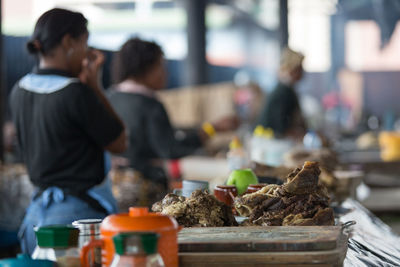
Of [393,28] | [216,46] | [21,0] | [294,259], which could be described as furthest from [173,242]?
[216,46]

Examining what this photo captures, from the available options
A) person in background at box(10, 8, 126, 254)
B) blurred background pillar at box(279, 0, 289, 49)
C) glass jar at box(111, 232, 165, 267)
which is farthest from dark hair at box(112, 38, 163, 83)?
blurred background pillar at box(279, 0, 289, 49)

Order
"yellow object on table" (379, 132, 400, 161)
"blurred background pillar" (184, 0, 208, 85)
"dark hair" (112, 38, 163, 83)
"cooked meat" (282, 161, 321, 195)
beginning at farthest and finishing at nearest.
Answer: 1. "blurred background pillar" (184, 0, 208, 85)
2. "yellow object on table" (379, 132, 400, 161)
3. "dark hair" (112, 38, 163, 83)
4. "cooked meat" (282, 161, 321, 195)

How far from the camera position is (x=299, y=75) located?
5805 millimetres

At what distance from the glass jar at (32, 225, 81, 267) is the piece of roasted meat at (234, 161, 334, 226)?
20.2 inches

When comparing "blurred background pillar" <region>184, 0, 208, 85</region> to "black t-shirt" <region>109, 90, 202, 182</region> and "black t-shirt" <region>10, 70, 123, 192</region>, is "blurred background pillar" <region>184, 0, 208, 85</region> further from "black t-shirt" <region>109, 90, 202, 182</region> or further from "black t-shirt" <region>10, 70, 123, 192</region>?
"black t-shirt" <region>10, 70, 123, 192</region>

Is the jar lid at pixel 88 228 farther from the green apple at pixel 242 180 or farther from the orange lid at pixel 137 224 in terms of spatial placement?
the green apple at pixel 242 180

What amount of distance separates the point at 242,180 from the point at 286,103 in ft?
12.7

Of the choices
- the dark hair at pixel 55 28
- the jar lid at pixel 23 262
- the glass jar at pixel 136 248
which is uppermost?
the dark hair at pixel 55 28

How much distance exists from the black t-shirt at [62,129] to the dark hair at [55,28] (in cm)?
10

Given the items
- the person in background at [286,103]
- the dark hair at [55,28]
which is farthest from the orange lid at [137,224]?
the person in background at [286,103]

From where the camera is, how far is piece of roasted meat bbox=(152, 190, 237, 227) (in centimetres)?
151

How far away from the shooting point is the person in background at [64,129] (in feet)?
8.33

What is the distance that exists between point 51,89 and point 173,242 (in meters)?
1.52

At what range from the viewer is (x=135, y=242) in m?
1.05
